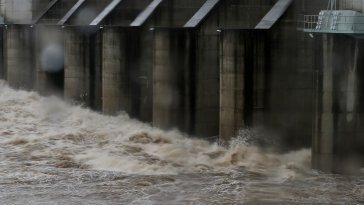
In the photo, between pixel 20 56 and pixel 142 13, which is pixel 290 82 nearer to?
pixel 142 13

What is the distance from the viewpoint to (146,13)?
95.0ft

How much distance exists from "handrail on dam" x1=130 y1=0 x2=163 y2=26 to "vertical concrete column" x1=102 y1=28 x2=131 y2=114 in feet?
2.86

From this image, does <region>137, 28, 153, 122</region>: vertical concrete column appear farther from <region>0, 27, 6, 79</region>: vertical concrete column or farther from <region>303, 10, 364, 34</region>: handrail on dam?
<region>0, 27, 6, 79</region>: vertical concrete column

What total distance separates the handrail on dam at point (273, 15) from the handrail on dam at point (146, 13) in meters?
6.23

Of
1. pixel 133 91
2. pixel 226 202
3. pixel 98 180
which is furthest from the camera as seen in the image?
pixel 133 91

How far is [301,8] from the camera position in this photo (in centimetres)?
2294

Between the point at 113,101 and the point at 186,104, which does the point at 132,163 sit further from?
the point at 113,101

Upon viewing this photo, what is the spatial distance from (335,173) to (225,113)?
4421 millimetres

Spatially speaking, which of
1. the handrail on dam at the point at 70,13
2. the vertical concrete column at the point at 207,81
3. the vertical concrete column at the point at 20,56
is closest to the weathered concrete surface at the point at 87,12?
the handrail on dam at the point at 70,13

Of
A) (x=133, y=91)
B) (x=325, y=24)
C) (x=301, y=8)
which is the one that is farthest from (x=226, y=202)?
(x=133, y=91)

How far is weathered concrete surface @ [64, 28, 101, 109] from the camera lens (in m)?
31.6

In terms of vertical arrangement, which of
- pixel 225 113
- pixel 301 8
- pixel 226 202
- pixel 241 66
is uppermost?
pixel 301 8

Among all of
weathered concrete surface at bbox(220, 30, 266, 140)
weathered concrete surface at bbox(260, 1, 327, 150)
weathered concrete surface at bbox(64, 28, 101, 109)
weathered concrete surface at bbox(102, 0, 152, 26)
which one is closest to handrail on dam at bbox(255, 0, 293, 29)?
weathered concrete surface at bbox(260, 1, 327, 150)

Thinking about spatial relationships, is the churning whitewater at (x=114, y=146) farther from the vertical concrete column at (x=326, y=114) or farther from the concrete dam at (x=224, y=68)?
the vertical concrete column at (x=326, y=114)
